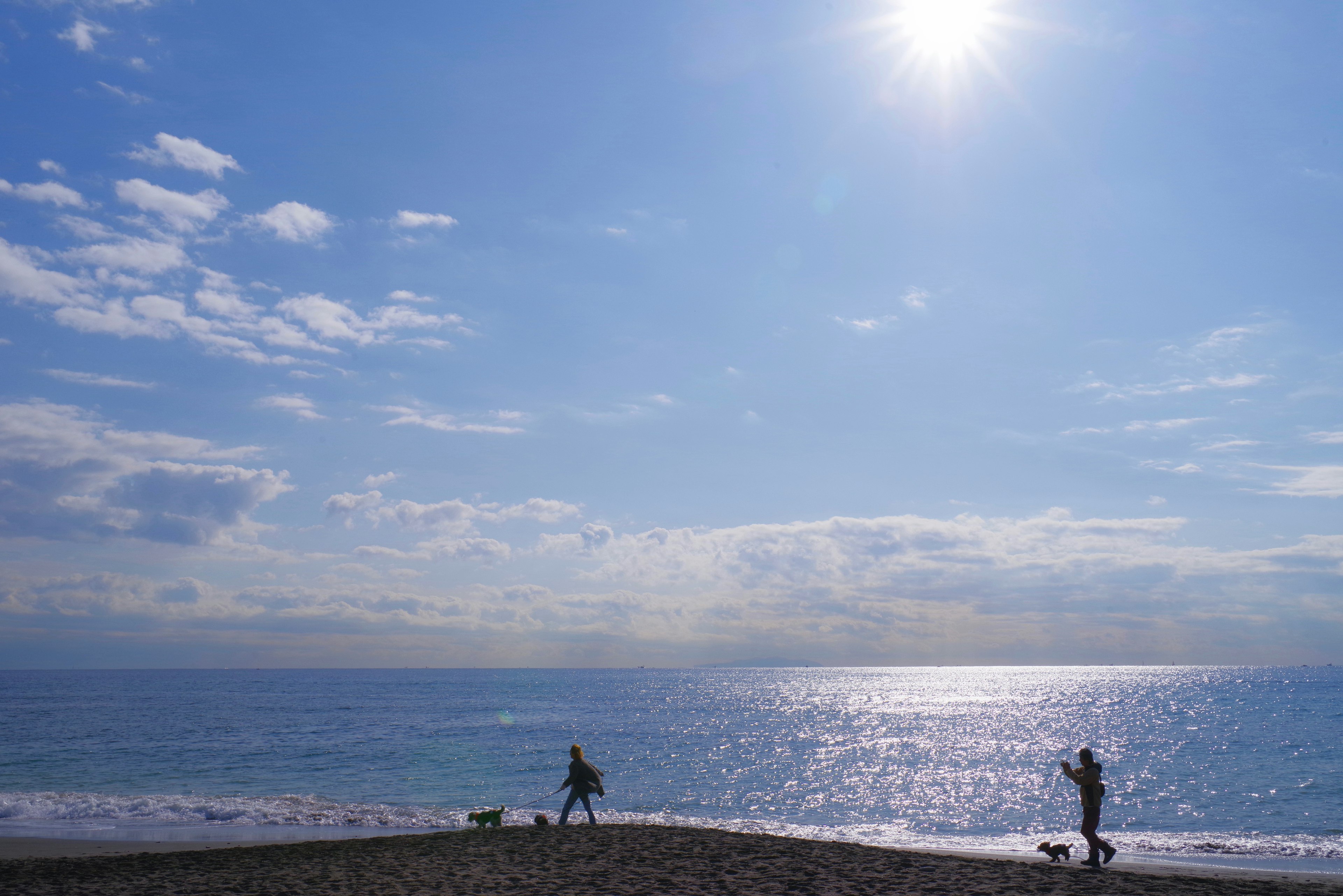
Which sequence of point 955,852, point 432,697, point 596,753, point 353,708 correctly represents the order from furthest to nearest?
point 432,697 → point 353,708 → point 596,753 → point 955,852

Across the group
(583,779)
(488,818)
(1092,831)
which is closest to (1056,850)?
(1092,831)

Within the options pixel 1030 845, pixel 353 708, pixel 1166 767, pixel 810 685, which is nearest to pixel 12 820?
pixel 1030 845

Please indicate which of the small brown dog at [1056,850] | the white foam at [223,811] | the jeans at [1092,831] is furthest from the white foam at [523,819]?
A: the jeans at [1092,831]

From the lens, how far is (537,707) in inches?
3440

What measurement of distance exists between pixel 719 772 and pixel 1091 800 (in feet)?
73.1

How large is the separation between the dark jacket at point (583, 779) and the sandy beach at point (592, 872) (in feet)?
3.13

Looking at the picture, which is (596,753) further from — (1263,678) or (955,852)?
(1263,678)

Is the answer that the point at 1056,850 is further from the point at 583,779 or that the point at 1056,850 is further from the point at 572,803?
the point at 572,803

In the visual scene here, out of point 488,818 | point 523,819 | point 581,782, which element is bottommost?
point 523,819

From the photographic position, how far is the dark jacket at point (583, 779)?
17.7 m

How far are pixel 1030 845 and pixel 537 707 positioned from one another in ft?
239

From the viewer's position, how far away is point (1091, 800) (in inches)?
607

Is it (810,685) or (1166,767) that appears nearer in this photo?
(1166,767)

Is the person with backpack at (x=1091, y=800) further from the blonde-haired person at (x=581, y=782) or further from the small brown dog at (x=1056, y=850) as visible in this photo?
the blonde-haired person at (x=581, y=782)
